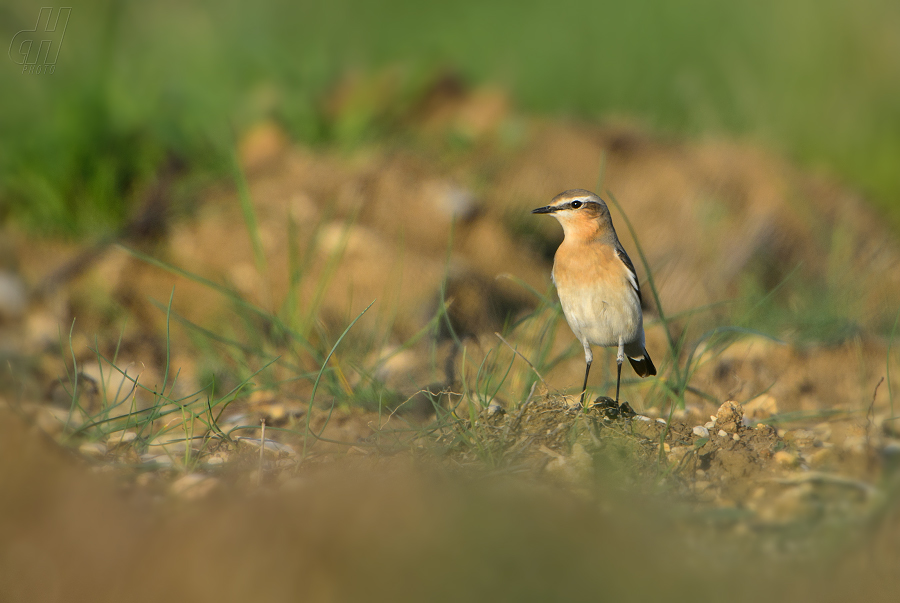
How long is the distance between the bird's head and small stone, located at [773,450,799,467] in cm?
132

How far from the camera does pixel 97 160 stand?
619 cm

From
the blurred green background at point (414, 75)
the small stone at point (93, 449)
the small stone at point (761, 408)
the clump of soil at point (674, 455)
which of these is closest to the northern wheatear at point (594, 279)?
the clump of soil at point (674, 455)

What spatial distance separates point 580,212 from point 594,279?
342mm

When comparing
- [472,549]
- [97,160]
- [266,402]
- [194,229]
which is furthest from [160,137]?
[472,549]

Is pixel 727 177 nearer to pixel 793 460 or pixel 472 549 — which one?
pixel 793 460

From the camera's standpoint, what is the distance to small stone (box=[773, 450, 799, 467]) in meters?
3.12

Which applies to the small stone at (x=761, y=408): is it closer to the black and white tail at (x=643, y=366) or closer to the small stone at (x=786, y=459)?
the black and white tail at (x=643, y=366)

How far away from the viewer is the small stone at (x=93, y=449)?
10.8 feet

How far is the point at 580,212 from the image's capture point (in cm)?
389

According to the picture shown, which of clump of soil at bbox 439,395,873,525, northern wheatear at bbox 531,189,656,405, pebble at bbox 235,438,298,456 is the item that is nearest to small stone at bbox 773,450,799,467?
clump of soil at bbox 439,395,873,525

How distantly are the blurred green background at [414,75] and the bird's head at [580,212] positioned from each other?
3367 millimetres

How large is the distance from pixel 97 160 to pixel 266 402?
3085mm

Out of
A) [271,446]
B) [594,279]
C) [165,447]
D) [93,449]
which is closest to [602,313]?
A: [594,279]

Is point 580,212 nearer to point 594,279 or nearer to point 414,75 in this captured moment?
point 594,279
